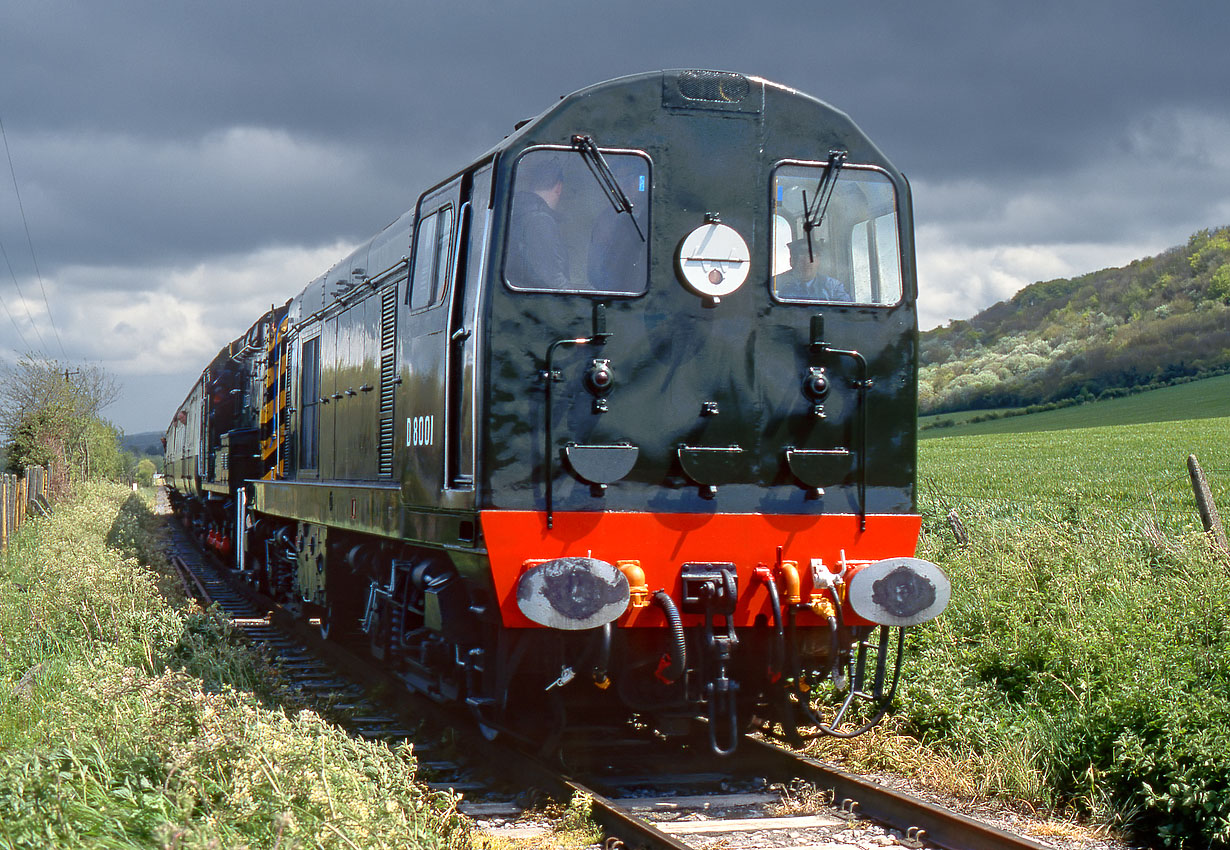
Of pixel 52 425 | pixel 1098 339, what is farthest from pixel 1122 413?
pixel 52 425

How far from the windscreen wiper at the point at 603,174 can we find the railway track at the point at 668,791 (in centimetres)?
291

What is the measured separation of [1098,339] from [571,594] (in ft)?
232

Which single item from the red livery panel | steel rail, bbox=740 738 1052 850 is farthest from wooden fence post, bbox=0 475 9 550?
steel rail, bbox=740 738 1052 850

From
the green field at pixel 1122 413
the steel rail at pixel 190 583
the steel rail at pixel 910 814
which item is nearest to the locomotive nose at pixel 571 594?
the steel rail at pixel 910 814

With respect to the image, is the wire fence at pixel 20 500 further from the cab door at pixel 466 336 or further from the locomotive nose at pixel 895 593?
the locomotive nose at pixel 895 593

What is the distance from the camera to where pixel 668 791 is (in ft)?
20.5

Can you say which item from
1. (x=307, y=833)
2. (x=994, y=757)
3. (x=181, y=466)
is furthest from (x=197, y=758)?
(x=181, y=466)

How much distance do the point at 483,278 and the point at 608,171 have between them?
34.4 inches

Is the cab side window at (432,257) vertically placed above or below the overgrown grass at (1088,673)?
above

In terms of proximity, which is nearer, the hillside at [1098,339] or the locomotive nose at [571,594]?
the locomotive nose at [571,594]

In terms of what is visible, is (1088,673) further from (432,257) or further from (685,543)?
(432,257)

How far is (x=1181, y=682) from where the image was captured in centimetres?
637

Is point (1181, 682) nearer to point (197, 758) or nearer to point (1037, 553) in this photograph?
point (1037, 553)

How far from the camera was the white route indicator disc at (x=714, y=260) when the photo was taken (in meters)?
6.27
